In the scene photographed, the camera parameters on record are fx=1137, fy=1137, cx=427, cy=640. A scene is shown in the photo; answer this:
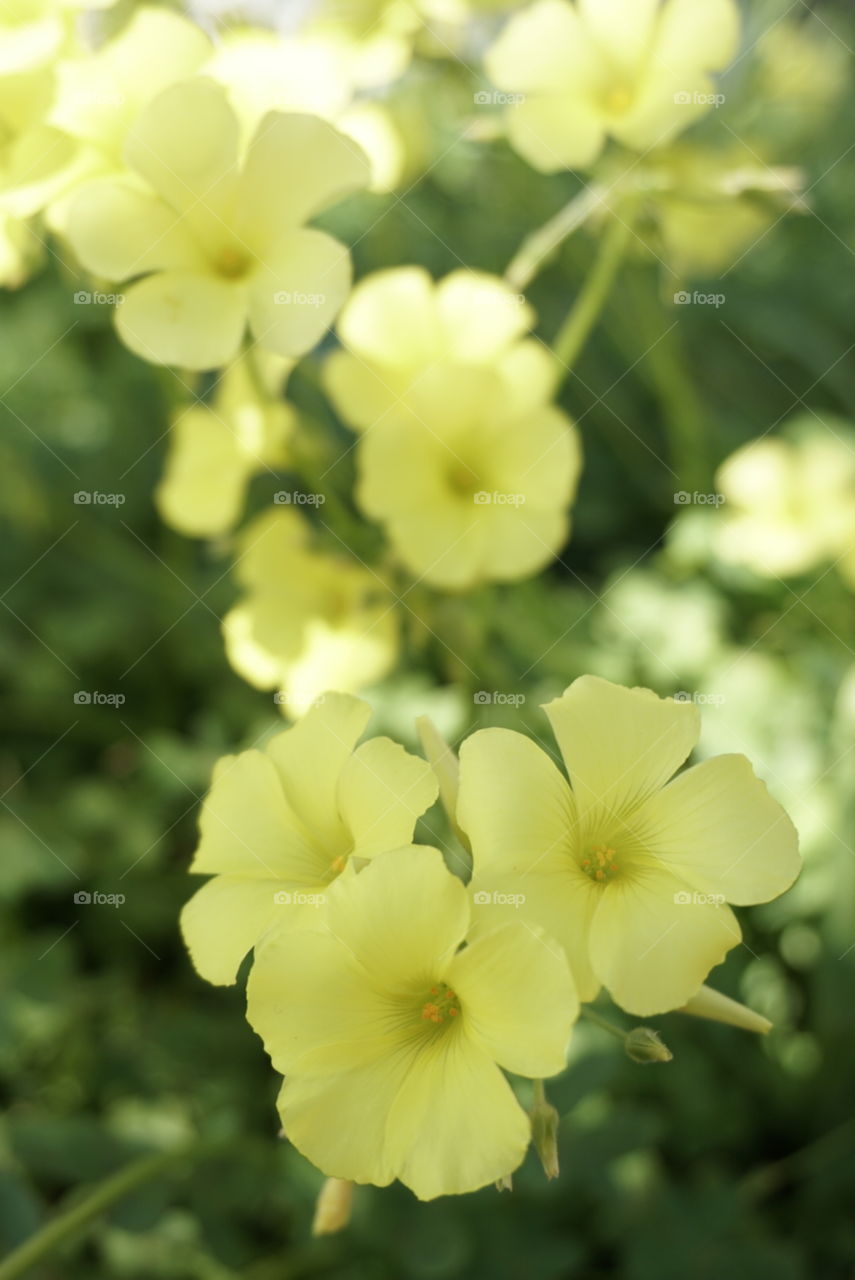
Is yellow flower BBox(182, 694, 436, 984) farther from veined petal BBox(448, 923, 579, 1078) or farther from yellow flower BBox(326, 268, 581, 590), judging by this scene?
yellow flower BBox(326, 268, 581, 590)

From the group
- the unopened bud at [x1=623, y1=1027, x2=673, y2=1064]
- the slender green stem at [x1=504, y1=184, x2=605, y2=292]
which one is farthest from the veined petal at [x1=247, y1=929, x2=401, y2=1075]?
the slender green stem at [x1=504, y1=184, x2=605, y2=292]

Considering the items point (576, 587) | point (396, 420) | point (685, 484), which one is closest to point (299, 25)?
point (396, 420)

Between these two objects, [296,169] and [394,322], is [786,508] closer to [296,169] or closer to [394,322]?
[394,322]

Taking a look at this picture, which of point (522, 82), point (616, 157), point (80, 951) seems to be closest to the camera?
point (522, 82)

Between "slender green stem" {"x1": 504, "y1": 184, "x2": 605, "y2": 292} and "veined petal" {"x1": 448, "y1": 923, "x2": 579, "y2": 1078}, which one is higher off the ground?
"slender green stem" {"x1": 504, "y1": 184, "x2": 605, "y2": 292}

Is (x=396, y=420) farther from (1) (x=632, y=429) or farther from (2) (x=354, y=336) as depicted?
(1) (x=632, y=429)

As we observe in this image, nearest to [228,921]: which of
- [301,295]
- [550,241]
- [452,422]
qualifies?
[301,295]
